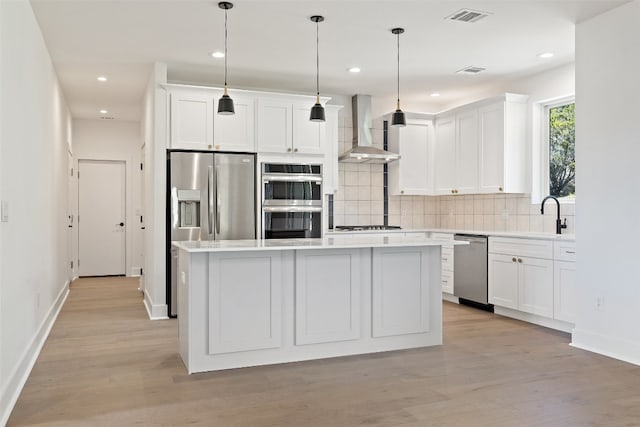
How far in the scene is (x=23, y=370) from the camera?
3434mm

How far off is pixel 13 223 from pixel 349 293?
230cm

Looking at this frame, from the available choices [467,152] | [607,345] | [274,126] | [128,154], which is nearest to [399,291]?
[607,345]

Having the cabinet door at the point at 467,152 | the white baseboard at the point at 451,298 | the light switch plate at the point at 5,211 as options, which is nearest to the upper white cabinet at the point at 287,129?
the cabinet door at the point at 467,152

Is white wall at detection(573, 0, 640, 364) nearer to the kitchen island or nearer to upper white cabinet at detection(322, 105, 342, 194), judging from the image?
the kitchen island

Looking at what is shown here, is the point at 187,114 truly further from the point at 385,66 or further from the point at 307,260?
the point at 307,260

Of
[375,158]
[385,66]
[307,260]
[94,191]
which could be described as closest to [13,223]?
[307,260]

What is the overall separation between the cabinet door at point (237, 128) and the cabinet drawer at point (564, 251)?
3.21 metres

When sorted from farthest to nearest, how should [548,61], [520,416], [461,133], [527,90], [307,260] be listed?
[461,133]
[527,90]
[548,61]
[307,260]
[520,416]

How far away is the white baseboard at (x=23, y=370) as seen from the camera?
2.82 meters

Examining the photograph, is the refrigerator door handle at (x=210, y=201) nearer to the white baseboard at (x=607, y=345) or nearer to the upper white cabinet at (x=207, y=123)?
the upper white cabinet at (x=207, y=123)

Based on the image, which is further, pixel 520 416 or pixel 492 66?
pixel 492 66

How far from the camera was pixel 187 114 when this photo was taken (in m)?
5.52

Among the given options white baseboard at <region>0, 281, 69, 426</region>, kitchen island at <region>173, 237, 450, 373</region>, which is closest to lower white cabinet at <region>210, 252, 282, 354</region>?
kitchen island at <region>173, 237, 450, 373</region>

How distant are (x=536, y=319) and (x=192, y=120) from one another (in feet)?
13.1
